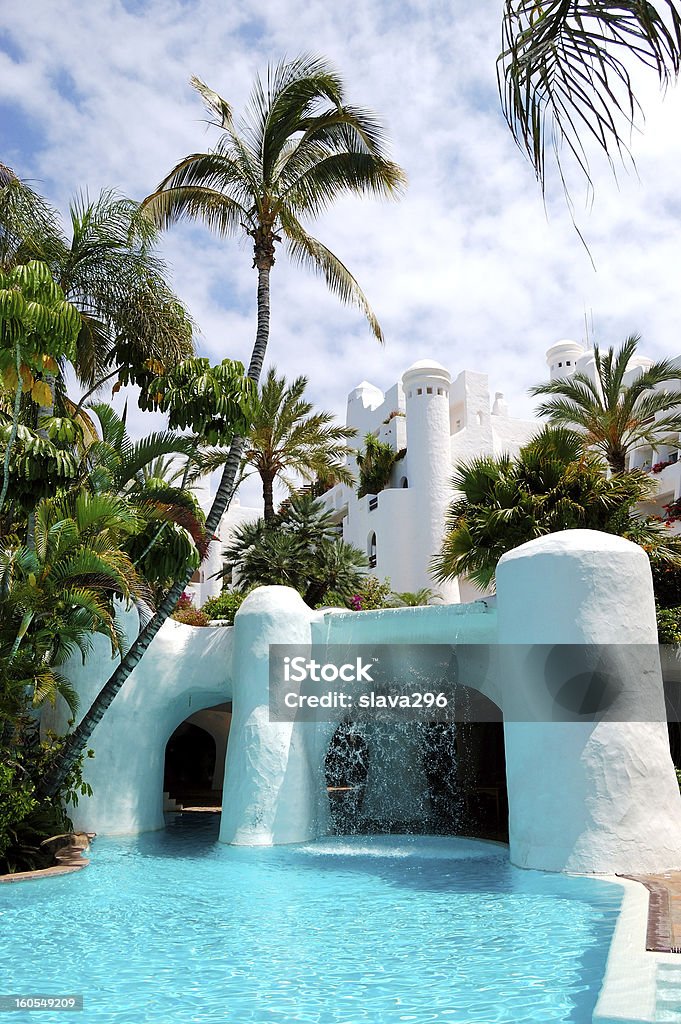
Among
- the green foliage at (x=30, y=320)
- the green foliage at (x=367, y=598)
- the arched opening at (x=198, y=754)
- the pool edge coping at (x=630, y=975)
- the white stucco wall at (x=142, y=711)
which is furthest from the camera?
the arched opening at (x=198, y=754)

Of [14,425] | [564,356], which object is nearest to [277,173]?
[14,425]

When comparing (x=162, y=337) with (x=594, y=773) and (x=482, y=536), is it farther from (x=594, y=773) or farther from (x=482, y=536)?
(x=594, y=773)

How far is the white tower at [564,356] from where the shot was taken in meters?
41.1

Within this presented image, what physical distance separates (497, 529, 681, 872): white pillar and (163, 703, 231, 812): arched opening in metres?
13.1

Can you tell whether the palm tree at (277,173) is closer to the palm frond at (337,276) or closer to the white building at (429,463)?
the palm frond at (337,276)

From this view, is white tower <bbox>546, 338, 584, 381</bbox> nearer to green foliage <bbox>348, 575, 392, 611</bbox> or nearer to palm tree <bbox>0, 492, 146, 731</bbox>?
green foliage <bbox>348, 575, 392, 611</bbox>

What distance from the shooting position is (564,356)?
41312 millimetres

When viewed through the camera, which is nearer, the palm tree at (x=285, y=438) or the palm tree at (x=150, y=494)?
the palm tree at (x=150, y=494)

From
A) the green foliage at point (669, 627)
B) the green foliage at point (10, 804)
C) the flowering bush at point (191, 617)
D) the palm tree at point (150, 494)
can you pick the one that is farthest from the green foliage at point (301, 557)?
the green foliage at point (10, 804)

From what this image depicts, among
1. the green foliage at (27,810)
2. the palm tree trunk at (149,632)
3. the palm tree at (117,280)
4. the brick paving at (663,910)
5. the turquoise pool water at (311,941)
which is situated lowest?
the turquoise pool water at (311,941)

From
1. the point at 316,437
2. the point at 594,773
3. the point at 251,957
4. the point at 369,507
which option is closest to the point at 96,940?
the point at 251,957

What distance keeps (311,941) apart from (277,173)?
11.5 m

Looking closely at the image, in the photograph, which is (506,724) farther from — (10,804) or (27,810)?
(10,804)

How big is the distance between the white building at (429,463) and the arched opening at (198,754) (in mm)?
7528
